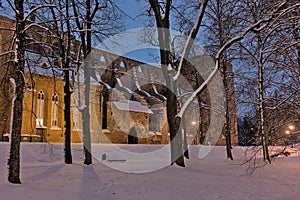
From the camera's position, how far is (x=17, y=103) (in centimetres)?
908

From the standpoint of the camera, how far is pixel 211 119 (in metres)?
33.1

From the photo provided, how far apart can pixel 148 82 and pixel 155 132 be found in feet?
34.0

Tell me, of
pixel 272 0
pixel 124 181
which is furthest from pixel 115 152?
pixel 272 0

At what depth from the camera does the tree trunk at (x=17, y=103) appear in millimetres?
8828

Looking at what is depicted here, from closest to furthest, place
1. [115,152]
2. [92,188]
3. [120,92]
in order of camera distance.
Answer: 1. [92,188]
2. [115,152]
3. [120,92]

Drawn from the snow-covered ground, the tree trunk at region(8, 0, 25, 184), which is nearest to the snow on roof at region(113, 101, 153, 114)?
the snow-covered ground

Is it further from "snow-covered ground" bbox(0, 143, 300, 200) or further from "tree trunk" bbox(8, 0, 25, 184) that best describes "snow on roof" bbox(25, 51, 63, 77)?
"snow-covered ground" bbox(0, 143, 300, 200)

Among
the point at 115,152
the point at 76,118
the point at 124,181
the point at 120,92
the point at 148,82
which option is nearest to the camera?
the point at 124,181

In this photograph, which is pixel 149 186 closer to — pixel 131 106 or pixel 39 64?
pixel 39 64

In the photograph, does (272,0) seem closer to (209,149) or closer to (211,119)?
(209,149)

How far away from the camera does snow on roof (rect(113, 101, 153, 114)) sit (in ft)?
118

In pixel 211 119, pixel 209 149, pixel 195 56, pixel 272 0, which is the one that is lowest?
pixel 209 149

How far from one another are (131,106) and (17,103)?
28.3 metres

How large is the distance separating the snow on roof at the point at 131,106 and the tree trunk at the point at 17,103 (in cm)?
2603
